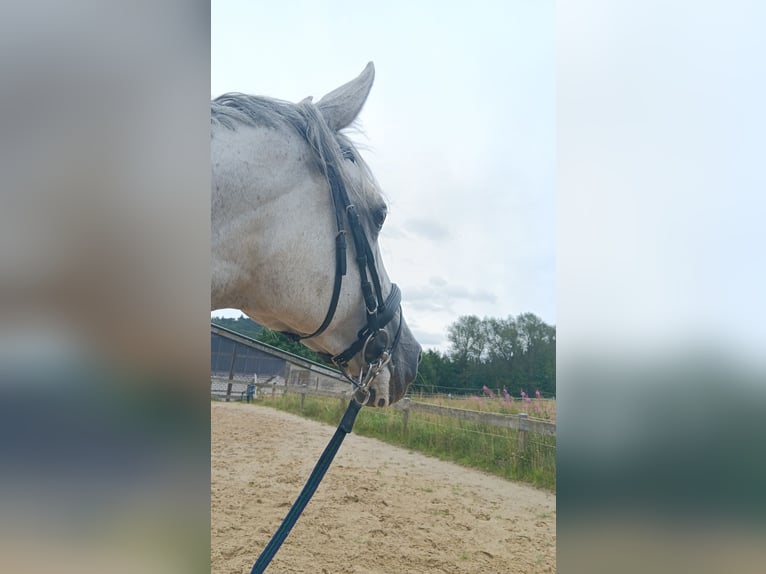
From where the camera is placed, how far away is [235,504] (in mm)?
2838

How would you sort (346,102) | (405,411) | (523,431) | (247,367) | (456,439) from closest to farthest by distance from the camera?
(346,102), (247,367), (523,431), (456,439), (405,411)

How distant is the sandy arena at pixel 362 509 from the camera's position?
2.44 meters

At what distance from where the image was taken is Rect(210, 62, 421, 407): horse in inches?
29.3

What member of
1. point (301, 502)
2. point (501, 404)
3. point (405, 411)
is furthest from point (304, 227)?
point (405, 411)

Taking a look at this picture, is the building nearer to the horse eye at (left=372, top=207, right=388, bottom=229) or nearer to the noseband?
the noseband

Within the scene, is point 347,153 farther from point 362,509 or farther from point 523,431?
point 523,431

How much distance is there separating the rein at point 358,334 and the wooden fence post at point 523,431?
2.40 m

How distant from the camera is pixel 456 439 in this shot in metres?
3.55

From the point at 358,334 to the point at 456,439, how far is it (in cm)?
283

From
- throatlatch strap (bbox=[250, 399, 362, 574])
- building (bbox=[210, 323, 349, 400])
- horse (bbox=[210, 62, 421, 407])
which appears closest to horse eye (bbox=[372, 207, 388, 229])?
horse (bbox=[210, 62, 421, 407])
